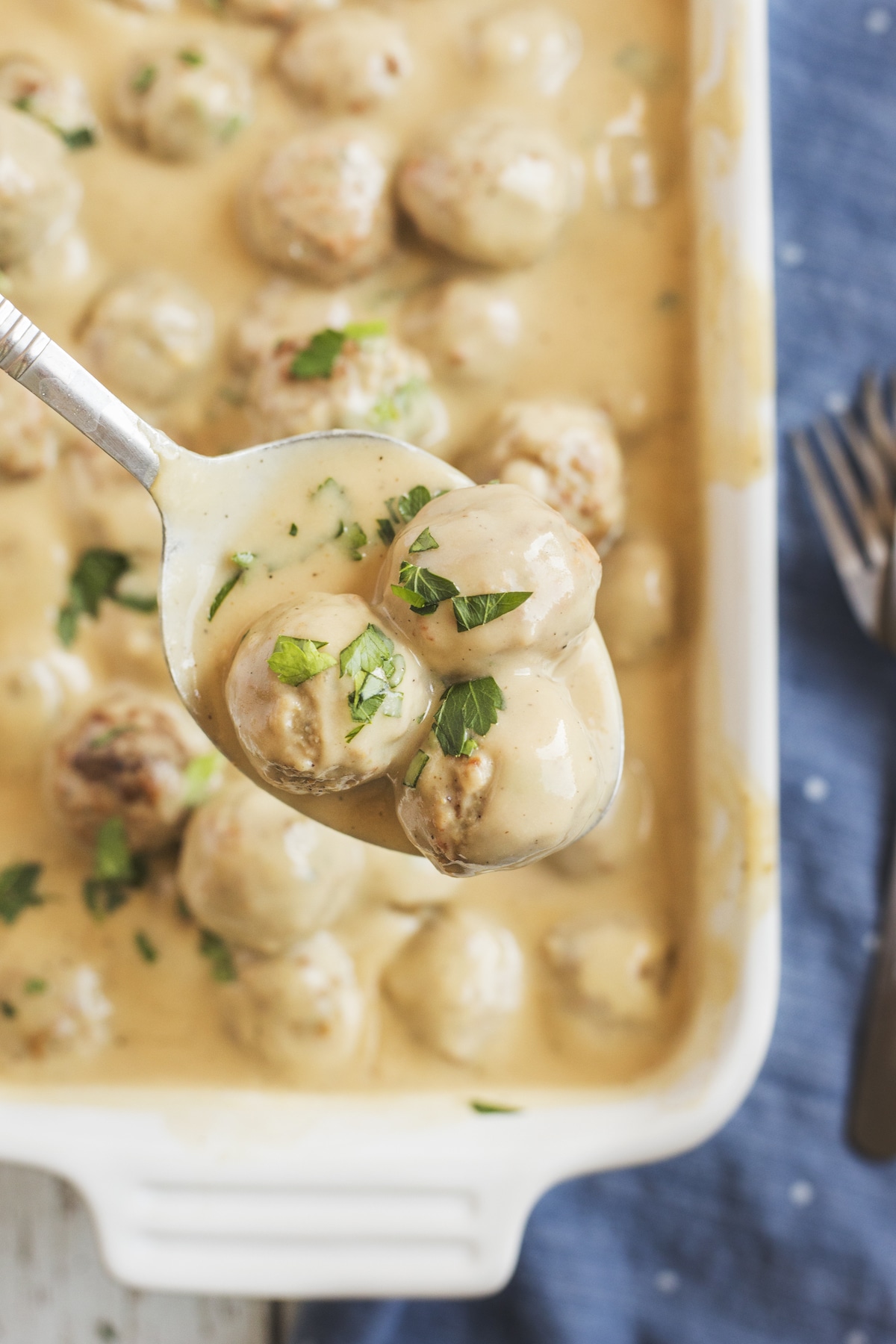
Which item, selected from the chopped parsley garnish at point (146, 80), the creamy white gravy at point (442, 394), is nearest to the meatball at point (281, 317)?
the creamy white gravy at point (442, 394)

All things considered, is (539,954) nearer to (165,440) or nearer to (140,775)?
(140,775)

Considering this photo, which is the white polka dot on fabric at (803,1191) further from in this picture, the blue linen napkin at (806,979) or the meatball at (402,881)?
the meatball at (402,881)

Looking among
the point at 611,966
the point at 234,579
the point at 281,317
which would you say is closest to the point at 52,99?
the point at 281,317

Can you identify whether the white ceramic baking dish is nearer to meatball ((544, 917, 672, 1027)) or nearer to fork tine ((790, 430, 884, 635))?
meatball ((544, 917, 672, 1027))

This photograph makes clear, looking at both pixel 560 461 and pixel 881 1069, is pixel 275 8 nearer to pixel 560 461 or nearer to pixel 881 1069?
pixel 560 461

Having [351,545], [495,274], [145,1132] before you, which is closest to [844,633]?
[495,274]
